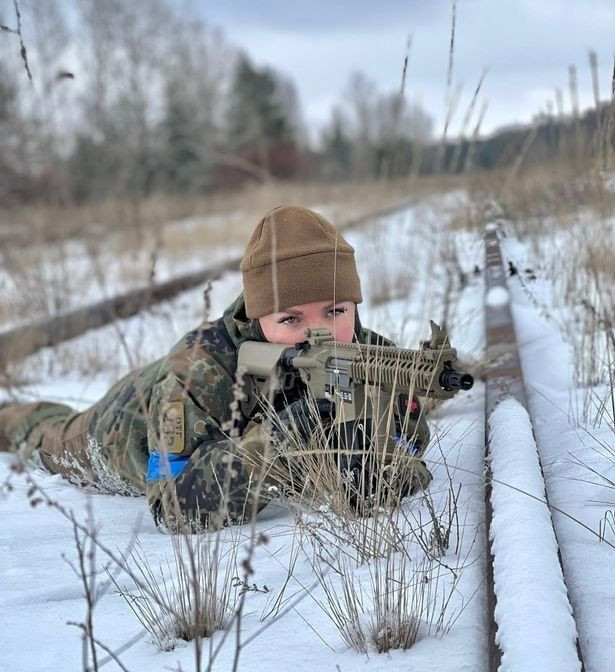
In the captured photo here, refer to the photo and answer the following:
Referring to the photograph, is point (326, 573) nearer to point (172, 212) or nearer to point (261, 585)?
point (261, 585)

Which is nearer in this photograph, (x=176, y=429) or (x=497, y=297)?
(x=176, y=429)

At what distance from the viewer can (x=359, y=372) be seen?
79.7 inches

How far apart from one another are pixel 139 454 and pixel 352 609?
1.27 m

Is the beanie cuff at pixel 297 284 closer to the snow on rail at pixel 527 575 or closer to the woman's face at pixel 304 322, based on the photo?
the woman's face at pixel 304 322

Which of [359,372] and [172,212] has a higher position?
[359,372]

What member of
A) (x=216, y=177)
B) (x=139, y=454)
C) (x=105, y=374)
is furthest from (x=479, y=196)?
(x=216, y=177)

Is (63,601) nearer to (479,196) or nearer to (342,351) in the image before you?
(342,351)

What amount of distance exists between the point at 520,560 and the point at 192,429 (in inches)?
45.1

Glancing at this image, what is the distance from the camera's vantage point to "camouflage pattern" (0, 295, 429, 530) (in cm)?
221

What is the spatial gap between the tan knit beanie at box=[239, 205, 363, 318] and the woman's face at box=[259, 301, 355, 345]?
0.02 metres

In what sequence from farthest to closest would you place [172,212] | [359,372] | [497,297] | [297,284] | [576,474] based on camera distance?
[172,212]
[497,297]
[297,284]
[576,474]
[359,372]

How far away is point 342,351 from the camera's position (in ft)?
6.92

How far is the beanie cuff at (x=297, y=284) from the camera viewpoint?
8.10ft

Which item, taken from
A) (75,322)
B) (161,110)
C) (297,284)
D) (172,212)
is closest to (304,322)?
(297,284)
